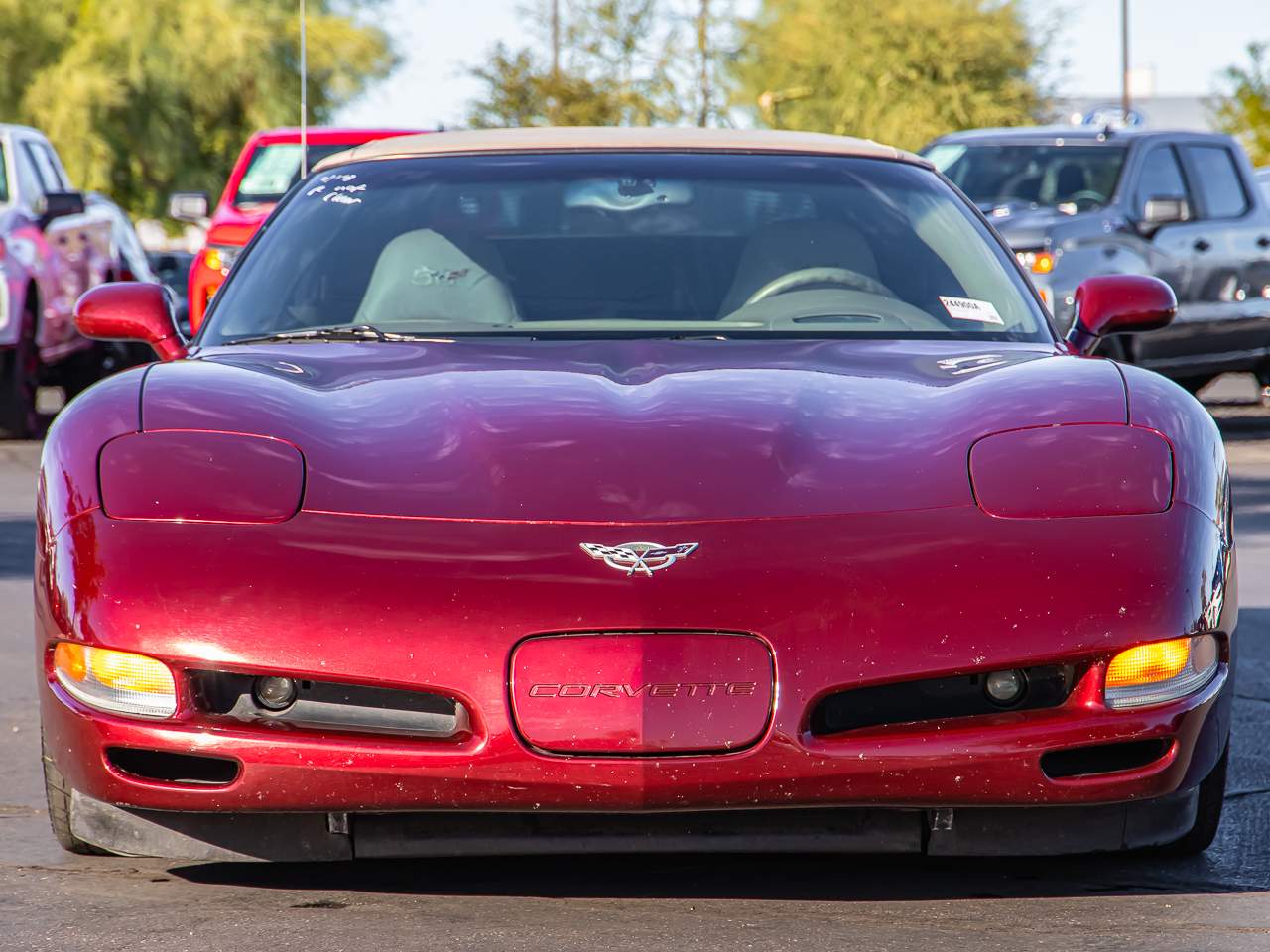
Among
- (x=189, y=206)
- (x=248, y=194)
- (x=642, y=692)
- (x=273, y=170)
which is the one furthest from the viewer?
(x=189, y=206)

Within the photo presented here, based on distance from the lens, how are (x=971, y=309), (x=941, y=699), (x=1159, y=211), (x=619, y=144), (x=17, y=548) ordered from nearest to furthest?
(x=941, y=699), (x=971, y=309), (x=619, y=144), (x=17, y=548), (x=1159, y=211)

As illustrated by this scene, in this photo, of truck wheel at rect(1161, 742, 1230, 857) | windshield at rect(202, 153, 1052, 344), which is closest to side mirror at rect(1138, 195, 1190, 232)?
windshield at rect(202, 153, 1052, 344)

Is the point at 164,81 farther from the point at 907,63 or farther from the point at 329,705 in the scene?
the point at 329,705

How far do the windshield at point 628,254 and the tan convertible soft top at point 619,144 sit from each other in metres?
0.04

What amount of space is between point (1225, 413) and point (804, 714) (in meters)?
12.1

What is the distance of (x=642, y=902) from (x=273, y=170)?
39.8 ft

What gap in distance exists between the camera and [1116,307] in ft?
15.7

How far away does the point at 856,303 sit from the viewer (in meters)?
4.65

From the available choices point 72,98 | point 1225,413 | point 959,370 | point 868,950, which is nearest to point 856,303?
point 959,370

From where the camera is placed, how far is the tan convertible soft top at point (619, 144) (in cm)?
505

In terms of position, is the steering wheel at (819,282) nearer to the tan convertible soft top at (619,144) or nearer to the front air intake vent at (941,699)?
the tan convertible soft top at (619,144)

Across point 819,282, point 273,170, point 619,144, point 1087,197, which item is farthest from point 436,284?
point 273,170

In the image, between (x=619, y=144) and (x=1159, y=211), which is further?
(x=1159, y=211)

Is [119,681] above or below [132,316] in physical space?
below
